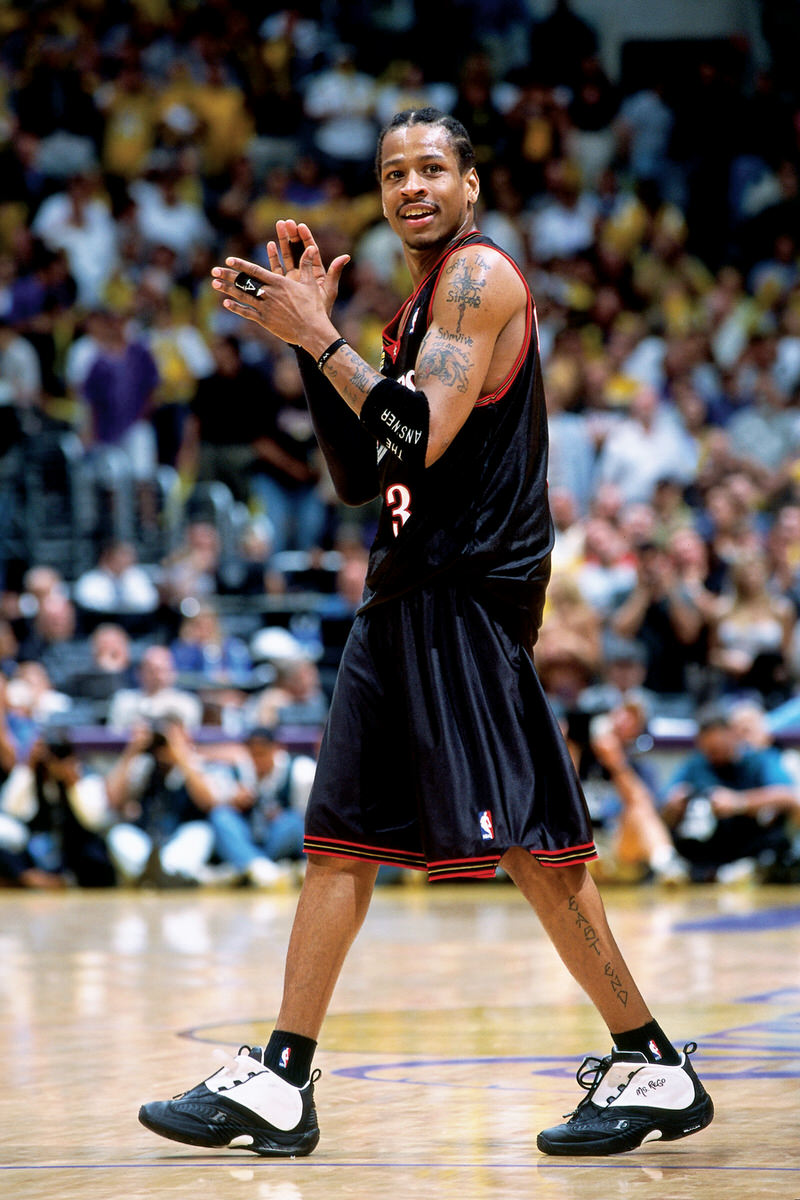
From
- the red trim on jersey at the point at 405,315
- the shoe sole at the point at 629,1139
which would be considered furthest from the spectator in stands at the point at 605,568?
the shoe sole at the point at 629,1139

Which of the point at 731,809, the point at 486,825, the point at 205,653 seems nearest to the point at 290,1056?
the point at 486,825

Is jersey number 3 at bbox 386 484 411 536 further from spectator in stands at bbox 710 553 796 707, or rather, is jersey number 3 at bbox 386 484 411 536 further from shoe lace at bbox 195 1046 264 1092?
spectator in stands at bbox 710 553 796 707

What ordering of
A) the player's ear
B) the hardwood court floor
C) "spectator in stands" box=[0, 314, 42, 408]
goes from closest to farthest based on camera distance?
1. the hardwood court floor
2. the player's ear
3. "spectator in stands" box=[0, 314, 42, 408]

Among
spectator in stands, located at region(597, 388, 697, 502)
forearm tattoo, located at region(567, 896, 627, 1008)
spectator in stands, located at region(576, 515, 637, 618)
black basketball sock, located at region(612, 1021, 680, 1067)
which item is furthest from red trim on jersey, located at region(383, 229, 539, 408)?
spectator in stands, located at region(597, 388, 697, 502)

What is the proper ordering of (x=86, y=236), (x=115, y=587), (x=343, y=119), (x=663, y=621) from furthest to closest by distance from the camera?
(x=343, y=119)
(x=86, y=236)
(x=115, y=587)
(x=663, y=621)

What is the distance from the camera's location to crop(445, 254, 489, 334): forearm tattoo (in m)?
4.08

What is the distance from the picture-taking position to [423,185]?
4242 mm

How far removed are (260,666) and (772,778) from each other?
3914mm

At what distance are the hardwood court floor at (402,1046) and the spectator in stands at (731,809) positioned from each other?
1.28 metres

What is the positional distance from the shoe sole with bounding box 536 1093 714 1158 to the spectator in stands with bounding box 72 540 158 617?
10514 mm

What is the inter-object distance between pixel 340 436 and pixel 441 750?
2.64ft

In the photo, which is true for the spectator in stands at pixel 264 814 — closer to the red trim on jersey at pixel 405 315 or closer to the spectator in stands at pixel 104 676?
the spectator in stands at pixel 104 676

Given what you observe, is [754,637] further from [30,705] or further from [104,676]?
[30,705]

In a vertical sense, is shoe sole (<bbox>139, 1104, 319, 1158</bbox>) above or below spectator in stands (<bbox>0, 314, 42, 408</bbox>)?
below
